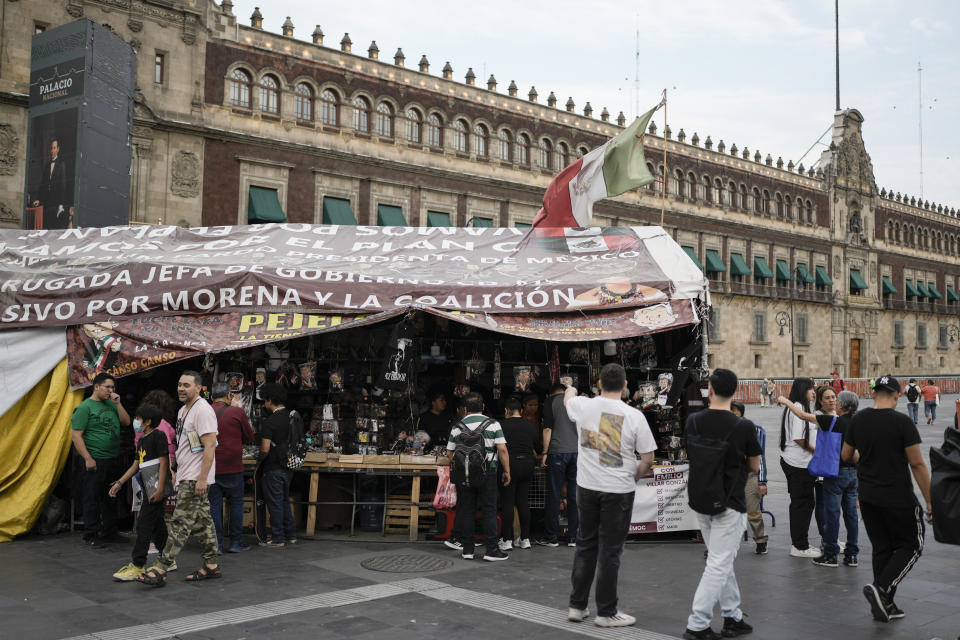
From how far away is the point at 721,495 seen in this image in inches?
235

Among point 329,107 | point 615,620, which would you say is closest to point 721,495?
point 615,620

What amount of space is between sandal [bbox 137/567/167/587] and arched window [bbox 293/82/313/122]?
92.3 feet

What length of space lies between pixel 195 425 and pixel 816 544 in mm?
7088

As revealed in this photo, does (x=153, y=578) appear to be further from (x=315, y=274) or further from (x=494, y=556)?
(x=315, y=274)

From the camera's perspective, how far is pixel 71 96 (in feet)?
41.9

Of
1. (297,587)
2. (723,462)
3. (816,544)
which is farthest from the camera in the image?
(816,544)

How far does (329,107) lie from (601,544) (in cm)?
3046

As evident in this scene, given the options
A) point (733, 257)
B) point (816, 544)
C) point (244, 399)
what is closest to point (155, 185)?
point (244, 399)

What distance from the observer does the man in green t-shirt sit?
30.2 ft

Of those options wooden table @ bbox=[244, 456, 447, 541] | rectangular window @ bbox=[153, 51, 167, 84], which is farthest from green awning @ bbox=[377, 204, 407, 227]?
wooden table @ bbox=[244, 456, 447, 541]

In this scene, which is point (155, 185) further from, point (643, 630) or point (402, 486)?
point (643, 630)

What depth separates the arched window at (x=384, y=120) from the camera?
116ft

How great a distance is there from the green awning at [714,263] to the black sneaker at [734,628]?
44.0 meters

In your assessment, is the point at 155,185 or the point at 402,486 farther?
the point at 155,185
